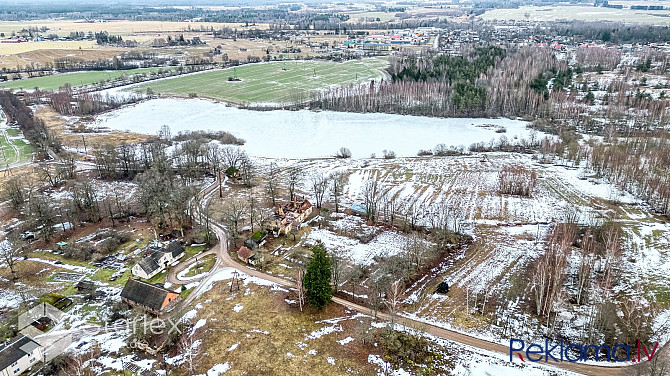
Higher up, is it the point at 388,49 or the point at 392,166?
the point at 388,49

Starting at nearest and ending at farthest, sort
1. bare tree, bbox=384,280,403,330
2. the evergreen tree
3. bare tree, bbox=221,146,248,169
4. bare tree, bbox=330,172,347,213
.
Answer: bare tree, bbox=384,280,403,330, the evergreen tree, bare tree, bbox=330,172,347,213, bare tree, bbox=221,146,248,169

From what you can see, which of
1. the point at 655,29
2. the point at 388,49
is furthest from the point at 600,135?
the point at 655,29

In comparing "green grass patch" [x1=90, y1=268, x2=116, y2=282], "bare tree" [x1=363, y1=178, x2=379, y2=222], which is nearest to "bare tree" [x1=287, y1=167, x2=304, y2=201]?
"bare tree" [x1=363, y1=178, x2=379, y2=222]

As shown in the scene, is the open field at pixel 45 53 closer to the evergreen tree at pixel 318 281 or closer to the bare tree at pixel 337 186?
the bare tree at pixel 337 186

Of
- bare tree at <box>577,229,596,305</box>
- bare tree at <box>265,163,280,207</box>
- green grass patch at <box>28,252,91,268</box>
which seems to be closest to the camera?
bare tree at <box>577,229,596,305</box>

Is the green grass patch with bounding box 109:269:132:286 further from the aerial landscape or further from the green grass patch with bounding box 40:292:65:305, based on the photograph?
the green grass patch with bounding box 40:292:65:305

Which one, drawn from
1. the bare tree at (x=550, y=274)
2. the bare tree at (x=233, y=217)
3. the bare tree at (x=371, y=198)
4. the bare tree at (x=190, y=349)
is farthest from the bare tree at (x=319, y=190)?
the bare tree at (x=550, y=274)

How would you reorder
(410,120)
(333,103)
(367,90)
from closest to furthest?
1. (410,120)
2. (333,103)
3. (367,90)

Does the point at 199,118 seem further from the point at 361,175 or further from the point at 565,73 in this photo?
the point at 565,73
